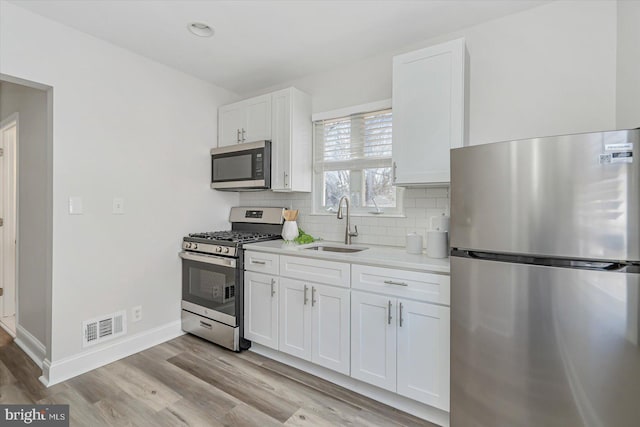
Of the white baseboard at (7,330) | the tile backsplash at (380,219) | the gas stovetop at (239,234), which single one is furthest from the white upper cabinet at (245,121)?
the white baseboard at (7,330)

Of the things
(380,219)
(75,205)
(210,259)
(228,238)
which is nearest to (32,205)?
(75,205)

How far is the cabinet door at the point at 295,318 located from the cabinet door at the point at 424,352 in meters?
0.69

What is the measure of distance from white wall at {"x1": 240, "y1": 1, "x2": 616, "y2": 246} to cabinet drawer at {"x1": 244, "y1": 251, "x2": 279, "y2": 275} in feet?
3.09

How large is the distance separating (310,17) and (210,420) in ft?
8.49

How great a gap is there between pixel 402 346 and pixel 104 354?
2259mm

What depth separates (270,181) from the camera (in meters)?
2.98

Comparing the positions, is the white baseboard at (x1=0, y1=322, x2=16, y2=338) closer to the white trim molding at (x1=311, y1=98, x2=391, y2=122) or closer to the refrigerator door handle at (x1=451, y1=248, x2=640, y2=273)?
the white trim molding at (x1=311, y1=98, x2=391, y2=122)

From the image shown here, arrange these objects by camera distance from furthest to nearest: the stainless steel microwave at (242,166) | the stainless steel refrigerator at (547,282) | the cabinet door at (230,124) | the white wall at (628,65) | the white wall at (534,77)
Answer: the cabinet door at (230,124) → the stainless steel microwave at (242,166) → the white wall at (534,77) → the white wall at (628,65) → the stainless steel refrigerator at (547,282)

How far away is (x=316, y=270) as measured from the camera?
2277 mm

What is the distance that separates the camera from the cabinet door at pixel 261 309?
250cm

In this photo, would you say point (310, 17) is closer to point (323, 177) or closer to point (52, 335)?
point (323, 177)

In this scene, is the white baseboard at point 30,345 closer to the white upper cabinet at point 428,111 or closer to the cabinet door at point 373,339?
the cabinet door at point 373,339

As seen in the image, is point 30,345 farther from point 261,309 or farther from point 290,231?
point 290,231

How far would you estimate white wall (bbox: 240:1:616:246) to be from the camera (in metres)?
1.88
